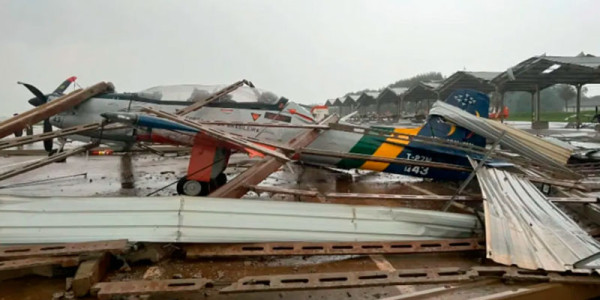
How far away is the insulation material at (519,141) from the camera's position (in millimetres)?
5781

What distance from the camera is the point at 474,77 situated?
93.6 ft

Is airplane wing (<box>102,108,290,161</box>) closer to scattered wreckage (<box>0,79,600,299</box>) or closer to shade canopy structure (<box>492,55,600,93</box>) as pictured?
scattered wreckage (<box>0,79,600,299</box>)

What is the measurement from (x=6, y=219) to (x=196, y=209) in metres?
1.61

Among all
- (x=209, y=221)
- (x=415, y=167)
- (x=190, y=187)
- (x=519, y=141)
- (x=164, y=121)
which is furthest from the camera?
(x=415, y=167)

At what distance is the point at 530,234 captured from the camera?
3.12 metres

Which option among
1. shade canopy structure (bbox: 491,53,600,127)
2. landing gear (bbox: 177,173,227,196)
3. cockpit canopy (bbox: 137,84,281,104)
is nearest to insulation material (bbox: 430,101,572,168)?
cockpit canopy (bbox: 137,84,281,104)

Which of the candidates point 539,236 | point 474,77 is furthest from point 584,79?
point 539,236

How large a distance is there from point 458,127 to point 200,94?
490 cm

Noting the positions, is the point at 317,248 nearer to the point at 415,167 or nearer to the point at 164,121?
the point at 164,121

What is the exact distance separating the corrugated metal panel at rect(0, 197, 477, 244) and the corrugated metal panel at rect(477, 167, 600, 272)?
0.37 metres

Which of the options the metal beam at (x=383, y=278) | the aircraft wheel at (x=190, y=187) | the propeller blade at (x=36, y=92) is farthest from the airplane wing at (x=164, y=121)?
the propeller blade at (x=36, y=92)

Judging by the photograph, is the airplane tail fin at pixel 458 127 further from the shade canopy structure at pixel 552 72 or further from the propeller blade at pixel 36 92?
the shade canopy structure at pixel 552 72

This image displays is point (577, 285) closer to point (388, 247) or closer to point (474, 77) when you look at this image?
point (388, 247)

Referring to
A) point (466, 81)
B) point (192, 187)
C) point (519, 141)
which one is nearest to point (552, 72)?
point (466, 81)
